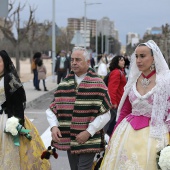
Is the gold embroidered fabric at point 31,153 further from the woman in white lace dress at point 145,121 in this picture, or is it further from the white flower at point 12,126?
the woman in white lace dress at point 145,121

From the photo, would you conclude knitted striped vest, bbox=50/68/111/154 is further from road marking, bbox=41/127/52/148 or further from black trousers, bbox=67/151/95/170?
road marking, bbox=41/127/52/148

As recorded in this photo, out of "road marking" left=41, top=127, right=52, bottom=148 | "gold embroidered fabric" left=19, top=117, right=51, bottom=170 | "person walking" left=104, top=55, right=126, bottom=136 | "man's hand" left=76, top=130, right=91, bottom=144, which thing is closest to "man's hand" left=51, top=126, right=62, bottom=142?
"man's hand" left=76, top=130, right=91, bottom=144

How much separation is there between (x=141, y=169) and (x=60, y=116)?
1.00m

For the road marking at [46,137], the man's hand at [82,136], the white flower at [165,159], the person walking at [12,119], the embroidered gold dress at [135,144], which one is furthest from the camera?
the road marking at [46,137]

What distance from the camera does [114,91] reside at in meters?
7.17

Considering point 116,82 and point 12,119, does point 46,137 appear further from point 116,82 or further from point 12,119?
point 12,119

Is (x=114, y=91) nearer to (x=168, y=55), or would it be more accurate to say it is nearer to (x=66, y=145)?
(x=66, y=145)

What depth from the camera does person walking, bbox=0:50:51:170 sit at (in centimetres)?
436

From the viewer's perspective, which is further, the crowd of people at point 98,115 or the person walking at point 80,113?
the person walking at point 80,113

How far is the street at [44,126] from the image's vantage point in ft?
21.0

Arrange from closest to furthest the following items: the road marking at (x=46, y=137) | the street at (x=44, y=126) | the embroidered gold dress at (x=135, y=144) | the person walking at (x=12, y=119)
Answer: the embroidered gold dress at (x=135, y=144) → the person walking at (x=12, y=119) → the street at (x=44, y=126) → the road marking at (x=46, y=137)

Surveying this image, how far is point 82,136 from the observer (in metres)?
3.96

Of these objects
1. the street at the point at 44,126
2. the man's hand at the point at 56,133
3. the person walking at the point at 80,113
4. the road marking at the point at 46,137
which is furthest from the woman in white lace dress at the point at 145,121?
the road marking at the point at 46,137

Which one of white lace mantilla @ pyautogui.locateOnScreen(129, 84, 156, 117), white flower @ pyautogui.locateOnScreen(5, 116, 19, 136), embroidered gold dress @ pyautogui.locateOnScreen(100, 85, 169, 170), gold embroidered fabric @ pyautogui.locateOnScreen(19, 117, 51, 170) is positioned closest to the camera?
embroidered gold dress @ pyautogui.locateOnScreen(100, 85, 169, 170)
